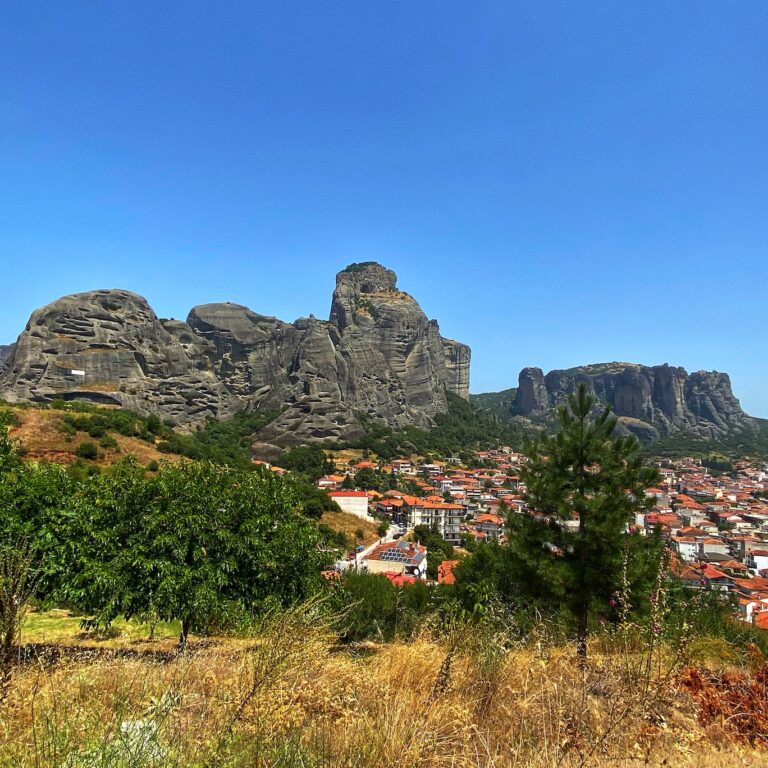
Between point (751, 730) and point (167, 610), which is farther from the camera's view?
point (167, 610)

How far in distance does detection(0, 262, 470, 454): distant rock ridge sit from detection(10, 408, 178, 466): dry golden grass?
27550mm

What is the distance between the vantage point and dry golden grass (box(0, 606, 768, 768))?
2.70 metres

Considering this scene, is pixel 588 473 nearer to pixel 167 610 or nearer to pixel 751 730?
pixel 751 730

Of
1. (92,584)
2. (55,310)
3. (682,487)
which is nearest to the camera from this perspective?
(92,584)

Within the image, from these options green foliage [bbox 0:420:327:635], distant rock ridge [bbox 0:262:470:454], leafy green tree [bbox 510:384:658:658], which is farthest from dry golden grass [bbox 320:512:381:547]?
leafy green tree [bbox 510:384:658:658]

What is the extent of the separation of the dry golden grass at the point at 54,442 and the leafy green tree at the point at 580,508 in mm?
31273

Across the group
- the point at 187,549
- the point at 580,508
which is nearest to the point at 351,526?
the point at 187,549

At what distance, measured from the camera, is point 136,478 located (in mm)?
9711

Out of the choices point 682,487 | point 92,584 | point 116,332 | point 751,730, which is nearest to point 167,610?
point 92,584

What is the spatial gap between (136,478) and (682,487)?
99995 millimetres

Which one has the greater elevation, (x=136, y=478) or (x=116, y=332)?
(x=116, y=332)

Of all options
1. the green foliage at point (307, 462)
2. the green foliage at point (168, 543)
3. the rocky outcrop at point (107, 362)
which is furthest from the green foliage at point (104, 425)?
the green foliage at point (168, 543)

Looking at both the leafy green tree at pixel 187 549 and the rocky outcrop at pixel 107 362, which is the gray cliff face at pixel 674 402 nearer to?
the rocky outcrop at pixel 107 362

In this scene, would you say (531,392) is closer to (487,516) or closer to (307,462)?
(487,516)
